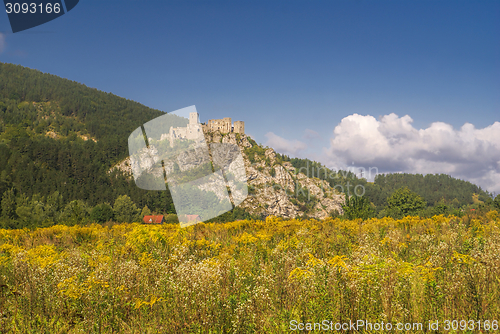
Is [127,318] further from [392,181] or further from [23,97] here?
[23,97]

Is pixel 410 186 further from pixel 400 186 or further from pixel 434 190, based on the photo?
pixel 434 190

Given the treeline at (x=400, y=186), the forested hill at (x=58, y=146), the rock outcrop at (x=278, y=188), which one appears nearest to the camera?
the forested hill at (x=58, y=146)

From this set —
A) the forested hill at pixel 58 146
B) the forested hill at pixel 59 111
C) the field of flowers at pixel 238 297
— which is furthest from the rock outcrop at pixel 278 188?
the field of flowers at pixel 238 297

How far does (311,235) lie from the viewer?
8.19m

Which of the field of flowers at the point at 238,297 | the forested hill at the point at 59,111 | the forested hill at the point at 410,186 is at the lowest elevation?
the field of flowers at the point at 238,297

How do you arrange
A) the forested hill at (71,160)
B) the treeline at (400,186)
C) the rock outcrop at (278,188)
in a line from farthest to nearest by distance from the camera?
the treeline at (400,186) → the rock outcrop at (278,188) → the forested hill at (71,160)

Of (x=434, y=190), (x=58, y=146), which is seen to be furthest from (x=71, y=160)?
(x=434, y=190)

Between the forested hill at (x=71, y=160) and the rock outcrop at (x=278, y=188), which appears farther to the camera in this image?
the rock outcrop at (x=278, y=188)

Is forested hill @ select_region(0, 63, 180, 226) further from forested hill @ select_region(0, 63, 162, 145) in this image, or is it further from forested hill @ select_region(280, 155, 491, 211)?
forested hill @ select_region(280, 155, 491, 211)

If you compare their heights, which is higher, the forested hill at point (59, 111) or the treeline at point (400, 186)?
the forested hill at point (59, 111)

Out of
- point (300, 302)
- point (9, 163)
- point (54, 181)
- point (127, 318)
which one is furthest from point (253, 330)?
point (9, 163)

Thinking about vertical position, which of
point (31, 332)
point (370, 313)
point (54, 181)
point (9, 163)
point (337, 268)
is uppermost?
point (9, 163)

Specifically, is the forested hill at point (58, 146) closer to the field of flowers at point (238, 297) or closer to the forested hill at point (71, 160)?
the forested hill at point (71, 160)

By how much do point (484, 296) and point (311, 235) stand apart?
4970mm
